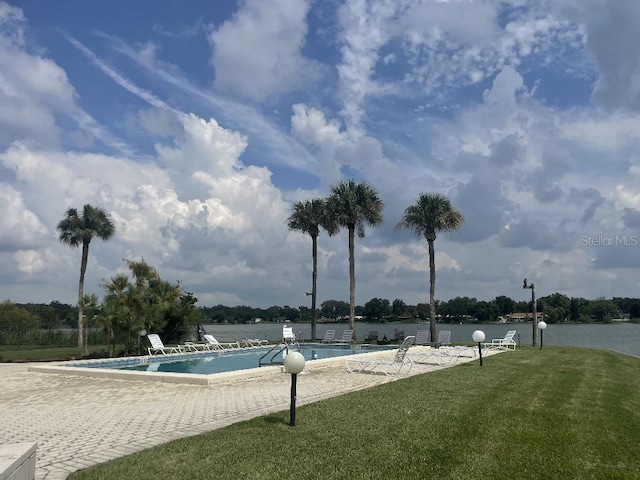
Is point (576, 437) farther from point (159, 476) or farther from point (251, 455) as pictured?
point (159, 476)

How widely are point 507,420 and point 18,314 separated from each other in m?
26.6

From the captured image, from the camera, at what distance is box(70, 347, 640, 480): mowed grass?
5004 mm

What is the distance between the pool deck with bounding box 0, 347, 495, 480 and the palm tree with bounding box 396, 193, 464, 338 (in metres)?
15.0

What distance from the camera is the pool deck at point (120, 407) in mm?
6105

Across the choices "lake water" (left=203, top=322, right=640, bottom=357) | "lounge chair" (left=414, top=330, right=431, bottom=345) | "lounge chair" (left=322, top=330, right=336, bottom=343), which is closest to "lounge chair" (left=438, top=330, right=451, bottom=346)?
"lounge chair" (left=414, top=330, right=431, bottom=345)

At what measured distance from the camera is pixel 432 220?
28984mm

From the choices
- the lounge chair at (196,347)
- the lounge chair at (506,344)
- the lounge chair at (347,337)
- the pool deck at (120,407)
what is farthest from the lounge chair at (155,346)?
the lounge chair at (506,344)

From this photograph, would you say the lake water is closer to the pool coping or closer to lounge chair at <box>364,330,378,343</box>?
lounge chair at <box>364,330,378,343</box>

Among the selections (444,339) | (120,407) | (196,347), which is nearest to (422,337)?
(444,339)

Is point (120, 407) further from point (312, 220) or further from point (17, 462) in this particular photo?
point (312, 220)

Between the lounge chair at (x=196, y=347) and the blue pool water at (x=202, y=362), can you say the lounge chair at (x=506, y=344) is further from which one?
the lounge chair at (x=196, y=347)

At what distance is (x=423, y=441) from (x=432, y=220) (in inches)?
935

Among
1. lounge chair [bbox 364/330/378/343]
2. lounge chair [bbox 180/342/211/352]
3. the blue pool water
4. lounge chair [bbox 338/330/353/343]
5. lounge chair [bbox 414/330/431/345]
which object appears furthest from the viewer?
lounge chair [bbox 364/330/378/343]

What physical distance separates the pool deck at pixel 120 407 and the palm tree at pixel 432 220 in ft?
49.2
